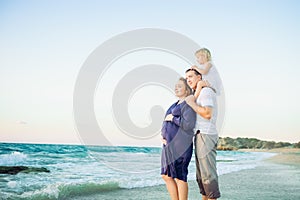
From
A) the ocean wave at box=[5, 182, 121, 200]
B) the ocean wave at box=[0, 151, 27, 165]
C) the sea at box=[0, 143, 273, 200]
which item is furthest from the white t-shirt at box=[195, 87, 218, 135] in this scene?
the ocean wave at box=[0, 151, 27, 165]

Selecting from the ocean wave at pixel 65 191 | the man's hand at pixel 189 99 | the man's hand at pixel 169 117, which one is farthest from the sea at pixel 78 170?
the man's hand at pixel 189 99

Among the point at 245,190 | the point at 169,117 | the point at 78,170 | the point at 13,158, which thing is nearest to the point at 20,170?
the point at 78,170

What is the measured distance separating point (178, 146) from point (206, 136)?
0.76 ft

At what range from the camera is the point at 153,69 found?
435 cm

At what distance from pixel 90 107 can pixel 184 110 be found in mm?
1600

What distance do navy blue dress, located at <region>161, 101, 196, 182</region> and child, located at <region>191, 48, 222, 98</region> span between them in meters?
0.19

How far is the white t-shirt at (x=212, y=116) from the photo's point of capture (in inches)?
102

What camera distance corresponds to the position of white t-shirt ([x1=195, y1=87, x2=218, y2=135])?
2.60 metres

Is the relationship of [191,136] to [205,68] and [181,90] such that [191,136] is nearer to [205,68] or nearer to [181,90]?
[181,90]

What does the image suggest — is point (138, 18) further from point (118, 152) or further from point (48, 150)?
point (48, 150)

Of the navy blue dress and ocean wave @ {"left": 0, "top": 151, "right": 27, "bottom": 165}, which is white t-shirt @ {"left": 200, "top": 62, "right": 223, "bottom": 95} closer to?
the navy blue dress

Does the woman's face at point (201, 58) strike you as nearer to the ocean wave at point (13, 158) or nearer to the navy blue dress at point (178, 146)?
the navy blue dress at point (178, 146)

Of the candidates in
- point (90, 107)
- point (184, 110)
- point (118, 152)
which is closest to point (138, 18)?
point (90, 107)

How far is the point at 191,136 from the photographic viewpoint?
2.74m
